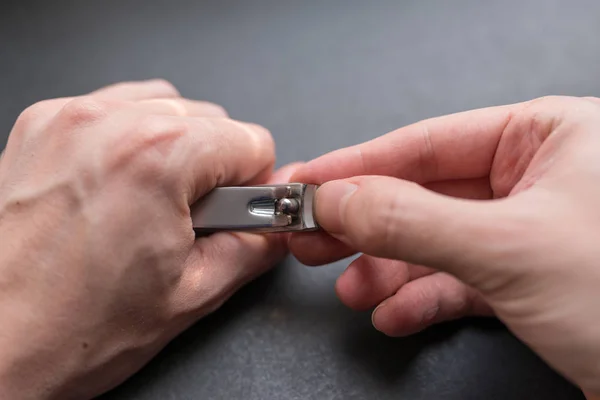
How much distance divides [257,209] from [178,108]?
0.69 feet

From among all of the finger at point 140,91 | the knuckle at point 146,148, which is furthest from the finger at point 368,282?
the finger at point 140,91

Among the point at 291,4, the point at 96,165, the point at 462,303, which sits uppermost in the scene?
the point at 291,4

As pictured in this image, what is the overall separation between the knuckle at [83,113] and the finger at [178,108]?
0.20ft

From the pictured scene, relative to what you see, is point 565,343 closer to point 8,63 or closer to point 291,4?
point 291,4

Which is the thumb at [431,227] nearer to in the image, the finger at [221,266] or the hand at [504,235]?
the hand at [504,235]

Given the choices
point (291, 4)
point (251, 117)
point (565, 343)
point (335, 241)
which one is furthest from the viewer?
point (291, 4)

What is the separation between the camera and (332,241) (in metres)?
0.69

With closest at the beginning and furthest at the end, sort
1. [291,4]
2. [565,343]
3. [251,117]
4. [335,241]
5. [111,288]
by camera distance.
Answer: [565,343] → [111,288] → [335,241] → [251,117] → [291,4]

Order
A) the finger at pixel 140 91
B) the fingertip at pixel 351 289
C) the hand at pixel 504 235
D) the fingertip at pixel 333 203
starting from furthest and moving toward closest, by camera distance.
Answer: the finger at pixel 140 91 → the fingertip at pixel 351 289 → the fingertip at pixel 333 203 → the hand at pixel 504 235

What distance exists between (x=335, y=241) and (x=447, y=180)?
0.19 m

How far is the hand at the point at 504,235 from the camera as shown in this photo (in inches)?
17.4

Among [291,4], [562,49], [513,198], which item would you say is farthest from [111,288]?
[562,49]

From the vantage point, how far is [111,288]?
58 cm

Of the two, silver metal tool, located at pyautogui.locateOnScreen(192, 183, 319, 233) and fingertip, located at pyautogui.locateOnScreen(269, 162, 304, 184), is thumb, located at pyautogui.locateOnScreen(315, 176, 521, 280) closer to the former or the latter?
silver metal tool, located at pyautogui.locateOnScreen(192, 183, 319, 233)
